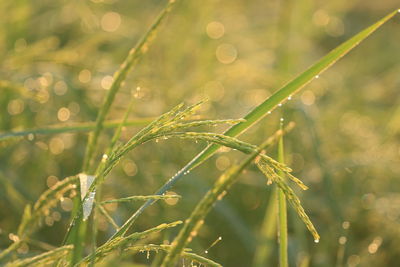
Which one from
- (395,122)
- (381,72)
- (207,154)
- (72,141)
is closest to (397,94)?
(381,72)

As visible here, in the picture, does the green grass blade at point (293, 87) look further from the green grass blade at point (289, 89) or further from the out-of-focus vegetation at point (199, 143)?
the out-of-focus vegetation at point (199, 143)

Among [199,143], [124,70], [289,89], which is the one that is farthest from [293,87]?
[199,143]

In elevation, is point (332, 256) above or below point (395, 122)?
below

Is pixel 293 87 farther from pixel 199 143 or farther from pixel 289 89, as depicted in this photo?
pixel 199 143

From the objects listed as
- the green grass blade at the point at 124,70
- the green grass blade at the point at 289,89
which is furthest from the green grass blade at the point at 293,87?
the green grass blade at the point at 124,70

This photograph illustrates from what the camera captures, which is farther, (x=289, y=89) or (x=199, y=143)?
(x=199, y=143)

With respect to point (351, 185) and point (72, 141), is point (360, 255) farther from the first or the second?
point (72, 141)

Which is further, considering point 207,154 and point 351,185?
point 351,185

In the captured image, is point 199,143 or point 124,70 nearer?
point 124,70

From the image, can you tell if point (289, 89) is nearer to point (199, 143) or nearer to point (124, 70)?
point (124, 70)

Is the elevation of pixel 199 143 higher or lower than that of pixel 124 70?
higher
